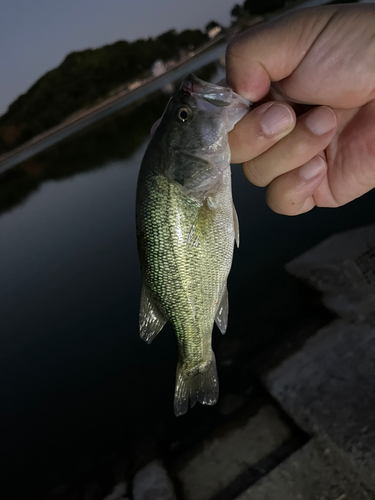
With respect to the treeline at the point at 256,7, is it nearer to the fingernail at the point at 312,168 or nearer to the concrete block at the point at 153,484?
the fingernail at the point at 312,168

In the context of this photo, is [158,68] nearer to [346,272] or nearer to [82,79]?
[82,79]

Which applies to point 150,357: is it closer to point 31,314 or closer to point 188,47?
point 31,314

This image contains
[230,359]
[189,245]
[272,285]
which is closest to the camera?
[189,245]

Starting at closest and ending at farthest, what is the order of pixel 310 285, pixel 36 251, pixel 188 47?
pixel 310 285 → pixel 36 251 → pixel 188 47

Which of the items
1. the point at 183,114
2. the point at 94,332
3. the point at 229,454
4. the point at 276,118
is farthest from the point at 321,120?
the point at 94,332

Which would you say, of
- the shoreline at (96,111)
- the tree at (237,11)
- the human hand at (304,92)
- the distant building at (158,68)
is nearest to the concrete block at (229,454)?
the human hand at (304,92)

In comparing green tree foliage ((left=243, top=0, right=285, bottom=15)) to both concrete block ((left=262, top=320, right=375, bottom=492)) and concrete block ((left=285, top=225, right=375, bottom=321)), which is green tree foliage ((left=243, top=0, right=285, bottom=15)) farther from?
concrete block ((left=262, top=320, right=375, bottom=492))

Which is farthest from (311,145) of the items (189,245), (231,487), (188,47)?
(188,47)
